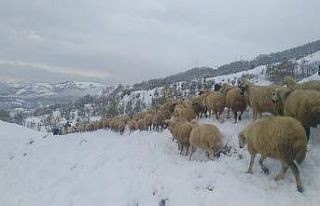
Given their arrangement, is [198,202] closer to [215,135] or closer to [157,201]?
[157,201]

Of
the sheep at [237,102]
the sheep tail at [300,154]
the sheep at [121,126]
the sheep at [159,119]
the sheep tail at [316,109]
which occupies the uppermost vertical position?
the sheep tail at [316,109]

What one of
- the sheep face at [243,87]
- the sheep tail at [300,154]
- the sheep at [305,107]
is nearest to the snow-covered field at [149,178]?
the sheep tail at [300,154]

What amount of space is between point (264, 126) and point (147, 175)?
609cm

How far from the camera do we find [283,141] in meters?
11.0

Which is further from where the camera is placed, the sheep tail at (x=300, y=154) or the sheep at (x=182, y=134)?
the sheep at (x=182, y=134)

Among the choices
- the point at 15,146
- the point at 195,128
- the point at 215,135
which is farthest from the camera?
the point at 15,146

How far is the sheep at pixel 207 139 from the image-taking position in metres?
15.7

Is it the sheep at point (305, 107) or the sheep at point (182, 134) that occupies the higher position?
the sheep at point (305, 107)

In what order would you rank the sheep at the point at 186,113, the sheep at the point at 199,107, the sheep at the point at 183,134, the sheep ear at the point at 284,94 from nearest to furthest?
1. the sheep ear at the point at 284,94
2. the sheep at the point at 183,134
3. the sheep at the point at 186,113
4. the sheep at the point at 199,107

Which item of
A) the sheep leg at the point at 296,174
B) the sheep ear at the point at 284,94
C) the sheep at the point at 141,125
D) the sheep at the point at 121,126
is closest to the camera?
the sheep leg at the point at 296,174

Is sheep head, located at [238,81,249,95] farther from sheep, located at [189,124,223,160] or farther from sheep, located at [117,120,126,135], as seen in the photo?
sheep, located at [117,120,126,135]

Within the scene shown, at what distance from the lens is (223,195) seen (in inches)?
486

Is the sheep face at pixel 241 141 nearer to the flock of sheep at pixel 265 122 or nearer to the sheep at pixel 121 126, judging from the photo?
the flock of sheep at pixel 265 122

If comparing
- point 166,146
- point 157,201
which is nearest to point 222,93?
point 166,146
